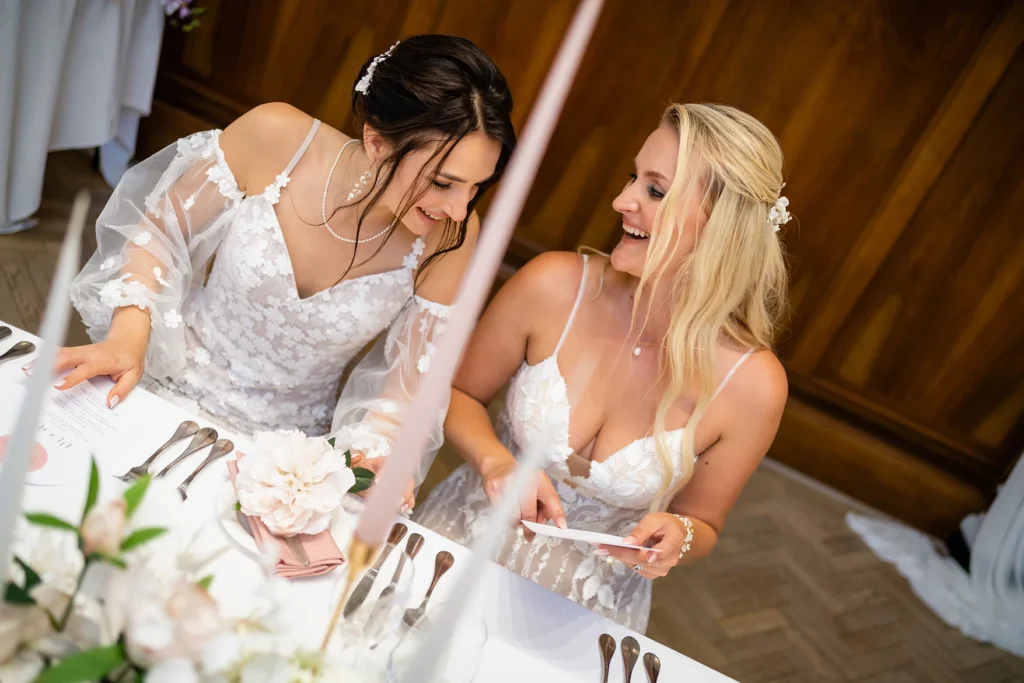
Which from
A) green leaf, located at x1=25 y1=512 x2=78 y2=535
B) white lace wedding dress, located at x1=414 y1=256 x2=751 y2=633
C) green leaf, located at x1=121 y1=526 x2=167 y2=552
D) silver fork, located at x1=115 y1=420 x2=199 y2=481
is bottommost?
white lace wedding dress, located at x1=414 y1=256 x2=751 y2=633

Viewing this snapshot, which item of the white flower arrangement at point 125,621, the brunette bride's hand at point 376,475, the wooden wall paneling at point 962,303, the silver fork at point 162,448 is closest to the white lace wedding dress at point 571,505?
the brunette bride's hand at point 376,475

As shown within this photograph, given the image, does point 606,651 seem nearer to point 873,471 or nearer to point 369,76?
point 369,76

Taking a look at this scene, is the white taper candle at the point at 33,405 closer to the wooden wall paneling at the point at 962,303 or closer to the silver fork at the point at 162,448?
the silver fork at the point at 162,448

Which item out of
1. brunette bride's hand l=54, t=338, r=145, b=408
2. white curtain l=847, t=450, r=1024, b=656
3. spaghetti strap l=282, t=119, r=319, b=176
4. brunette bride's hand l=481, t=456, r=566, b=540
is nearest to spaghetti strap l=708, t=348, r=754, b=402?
brunette bride's hand l=481, t=456, r=566, b=540

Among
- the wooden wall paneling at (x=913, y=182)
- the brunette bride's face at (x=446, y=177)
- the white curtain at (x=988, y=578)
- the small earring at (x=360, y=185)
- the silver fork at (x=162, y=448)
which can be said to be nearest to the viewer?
the silver fork at (x=162, y=448)

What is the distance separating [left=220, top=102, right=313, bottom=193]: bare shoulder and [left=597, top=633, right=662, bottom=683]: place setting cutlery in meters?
1.27

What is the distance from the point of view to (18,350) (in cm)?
126

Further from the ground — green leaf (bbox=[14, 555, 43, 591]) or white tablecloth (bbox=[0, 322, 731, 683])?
green leaf (bbox=[14, 555, 43, 591])

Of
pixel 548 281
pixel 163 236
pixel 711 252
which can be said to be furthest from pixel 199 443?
pixel 711 252

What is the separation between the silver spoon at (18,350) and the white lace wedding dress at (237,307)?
0.38 metres

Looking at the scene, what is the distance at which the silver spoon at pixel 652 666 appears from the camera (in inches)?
48.6

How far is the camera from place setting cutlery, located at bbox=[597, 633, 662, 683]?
1.23 m

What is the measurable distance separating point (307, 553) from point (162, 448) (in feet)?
0.97

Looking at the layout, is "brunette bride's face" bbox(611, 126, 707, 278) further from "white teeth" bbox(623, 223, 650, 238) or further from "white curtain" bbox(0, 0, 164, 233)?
"white curtain" bbox(0, 0, 164, 233)
